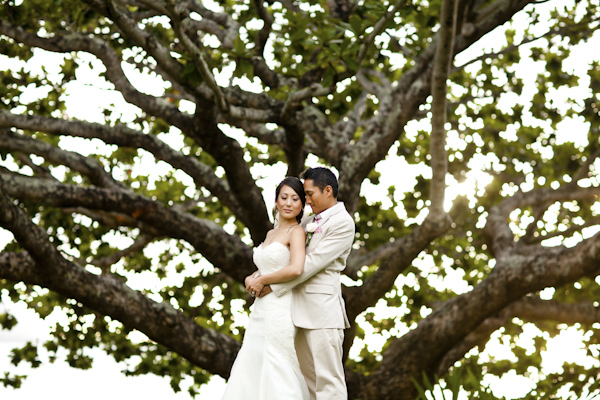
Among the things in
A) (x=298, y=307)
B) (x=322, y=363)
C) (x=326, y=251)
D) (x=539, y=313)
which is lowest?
(x=322, y=363)

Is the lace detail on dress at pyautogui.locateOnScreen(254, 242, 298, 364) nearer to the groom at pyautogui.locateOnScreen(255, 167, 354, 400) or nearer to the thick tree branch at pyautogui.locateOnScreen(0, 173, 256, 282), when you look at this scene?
the groom at pyautogui.locateOnScreen(255, 167, 354, 400)

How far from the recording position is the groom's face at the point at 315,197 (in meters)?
4.54

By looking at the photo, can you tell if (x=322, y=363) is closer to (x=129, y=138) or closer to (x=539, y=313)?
(x=129, y=138)

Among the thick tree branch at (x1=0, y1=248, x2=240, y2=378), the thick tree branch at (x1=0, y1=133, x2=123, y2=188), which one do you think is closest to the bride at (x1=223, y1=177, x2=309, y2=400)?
the thick tree branch at (x1=0, y1=248, x2=240, y2=378)

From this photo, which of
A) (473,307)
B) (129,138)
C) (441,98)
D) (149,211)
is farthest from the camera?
(129,138)

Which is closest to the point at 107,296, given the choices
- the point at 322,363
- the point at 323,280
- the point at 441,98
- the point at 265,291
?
the point at 265,291

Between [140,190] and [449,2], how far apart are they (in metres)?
6.63

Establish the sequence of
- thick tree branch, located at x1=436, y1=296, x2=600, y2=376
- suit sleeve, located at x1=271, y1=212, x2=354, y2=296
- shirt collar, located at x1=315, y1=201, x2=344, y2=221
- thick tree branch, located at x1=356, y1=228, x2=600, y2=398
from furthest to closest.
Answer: thick tree branch, located at x1=436, y1=296, x2=600, y2=376
thick tree branch, located at x1=356, y1=228, x2=600, y2=398
shirt collar, located at x1=315, y1=201, x2=344, y2=221
suit sleeve, located at x1=271, y1=212, x2=354, y2=296

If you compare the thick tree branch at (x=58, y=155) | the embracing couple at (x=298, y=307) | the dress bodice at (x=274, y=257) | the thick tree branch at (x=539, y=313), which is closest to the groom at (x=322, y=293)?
the embracing couple at (x=298, y=307)

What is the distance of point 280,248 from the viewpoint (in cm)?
440

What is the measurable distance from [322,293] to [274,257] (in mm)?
388

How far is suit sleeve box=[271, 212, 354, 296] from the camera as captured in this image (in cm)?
427

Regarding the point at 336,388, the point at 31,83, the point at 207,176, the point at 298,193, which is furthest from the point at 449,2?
the point at 31,83

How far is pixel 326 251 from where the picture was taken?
4.30 m
